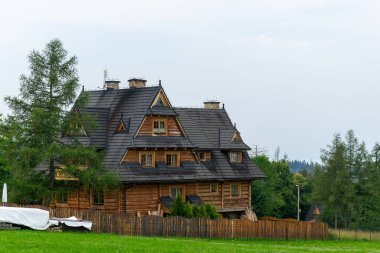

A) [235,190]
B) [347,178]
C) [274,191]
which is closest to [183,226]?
[235,190]

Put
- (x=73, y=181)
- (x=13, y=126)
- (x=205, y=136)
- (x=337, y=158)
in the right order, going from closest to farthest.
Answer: (x=13, y=126), (x=73, y=181), (x=205, y=136), (x=337, y=158)

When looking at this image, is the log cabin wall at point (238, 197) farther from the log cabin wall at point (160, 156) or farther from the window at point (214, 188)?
the log cabin wall at point (160, 156)

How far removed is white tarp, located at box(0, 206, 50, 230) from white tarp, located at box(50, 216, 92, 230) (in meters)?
0.68

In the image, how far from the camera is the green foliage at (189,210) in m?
47.8

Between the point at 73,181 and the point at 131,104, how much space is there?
8.07 meters

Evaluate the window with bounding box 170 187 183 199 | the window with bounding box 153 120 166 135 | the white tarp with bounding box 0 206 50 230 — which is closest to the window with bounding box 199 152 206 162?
the window with bounding box 170 187 183 199

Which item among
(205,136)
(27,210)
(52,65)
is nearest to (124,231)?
(27,210)

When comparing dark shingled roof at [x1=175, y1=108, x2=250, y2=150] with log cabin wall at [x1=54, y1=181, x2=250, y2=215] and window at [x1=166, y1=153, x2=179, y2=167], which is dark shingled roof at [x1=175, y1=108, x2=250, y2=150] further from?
window at [x1=166, y1=153, x2=179, y2=167]

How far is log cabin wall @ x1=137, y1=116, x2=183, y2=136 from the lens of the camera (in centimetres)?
5169

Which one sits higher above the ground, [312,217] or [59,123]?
[59,123]

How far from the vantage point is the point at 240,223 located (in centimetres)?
4622

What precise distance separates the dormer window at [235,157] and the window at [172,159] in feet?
24.2

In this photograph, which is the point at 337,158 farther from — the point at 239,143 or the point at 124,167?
the point at 124,167

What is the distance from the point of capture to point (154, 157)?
171ft
